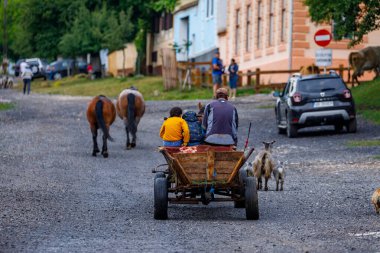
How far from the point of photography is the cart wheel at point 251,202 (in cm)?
1477

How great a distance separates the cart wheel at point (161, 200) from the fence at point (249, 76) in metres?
33.1

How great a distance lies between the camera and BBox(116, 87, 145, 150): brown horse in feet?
96.6

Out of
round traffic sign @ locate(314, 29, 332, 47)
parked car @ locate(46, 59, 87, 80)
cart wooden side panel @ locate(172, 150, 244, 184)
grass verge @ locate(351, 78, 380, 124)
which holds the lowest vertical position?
parked car @ locate(46, 59, 87, 80)

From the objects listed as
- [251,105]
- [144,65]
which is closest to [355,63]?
[251,105]

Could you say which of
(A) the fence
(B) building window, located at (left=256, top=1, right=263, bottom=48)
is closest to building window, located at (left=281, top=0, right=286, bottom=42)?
(A) the fence

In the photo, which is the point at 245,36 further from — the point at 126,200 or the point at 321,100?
the point at 126,200

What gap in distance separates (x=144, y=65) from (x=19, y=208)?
226ft

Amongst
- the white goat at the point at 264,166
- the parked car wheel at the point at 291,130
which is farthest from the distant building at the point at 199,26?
the white goat at the point at 264,166

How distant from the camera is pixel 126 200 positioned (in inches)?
698

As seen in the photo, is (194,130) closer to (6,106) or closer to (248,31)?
(6,106)

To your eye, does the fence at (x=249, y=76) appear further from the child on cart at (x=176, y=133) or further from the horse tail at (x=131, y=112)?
the child on cart at (x=176, y=133)

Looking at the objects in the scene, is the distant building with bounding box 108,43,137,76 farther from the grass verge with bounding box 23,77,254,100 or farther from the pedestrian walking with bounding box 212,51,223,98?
the pedestrian walking with bounding box 212,51,223,98

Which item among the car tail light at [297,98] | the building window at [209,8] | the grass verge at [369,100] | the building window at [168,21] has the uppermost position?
the building window at [209,8]

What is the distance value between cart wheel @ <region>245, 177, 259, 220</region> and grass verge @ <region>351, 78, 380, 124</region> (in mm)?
19586
